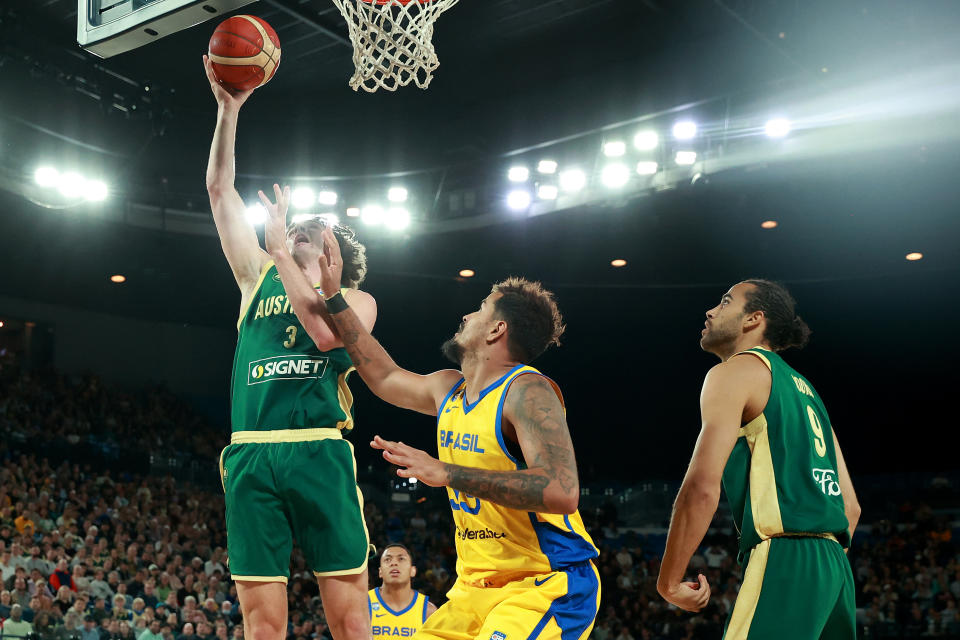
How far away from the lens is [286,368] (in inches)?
163

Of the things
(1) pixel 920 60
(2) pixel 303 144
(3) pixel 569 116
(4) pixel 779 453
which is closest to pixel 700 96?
(3) pixel 569 116

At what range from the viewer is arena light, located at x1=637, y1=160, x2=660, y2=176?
1423 centimetres

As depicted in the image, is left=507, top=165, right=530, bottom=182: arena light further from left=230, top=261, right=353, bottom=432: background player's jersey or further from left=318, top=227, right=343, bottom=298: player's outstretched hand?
left=318, top=227, right=343, bottom=298: player's outstretched hand

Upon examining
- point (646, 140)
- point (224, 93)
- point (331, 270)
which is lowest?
point (331, 270)

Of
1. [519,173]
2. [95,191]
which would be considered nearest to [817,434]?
[519,173]

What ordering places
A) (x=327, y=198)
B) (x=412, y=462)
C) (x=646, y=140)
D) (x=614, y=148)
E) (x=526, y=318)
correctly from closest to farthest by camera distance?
(x=412, y=462), (x=526, y=318), (x=646, y=140), (x=614, y=148), (x=327, y=198)

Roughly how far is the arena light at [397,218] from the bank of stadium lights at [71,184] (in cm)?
454

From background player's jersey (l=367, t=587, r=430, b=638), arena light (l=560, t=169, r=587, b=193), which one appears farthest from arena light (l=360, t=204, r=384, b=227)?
background player's jersey (l=367, t=587, r=430, b=638)

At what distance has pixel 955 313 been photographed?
18906mm

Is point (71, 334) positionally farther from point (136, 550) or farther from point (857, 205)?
point (857, 205)

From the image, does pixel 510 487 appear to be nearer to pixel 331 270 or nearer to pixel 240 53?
pixel 331 270

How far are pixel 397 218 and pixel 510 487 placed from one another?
43.9ft

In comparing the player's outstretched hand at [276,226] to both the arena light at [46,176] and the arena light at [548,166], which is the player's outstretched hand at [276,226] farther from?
the arena light at [46,176]

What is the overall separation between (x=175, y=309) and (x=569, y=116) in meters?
10.5
